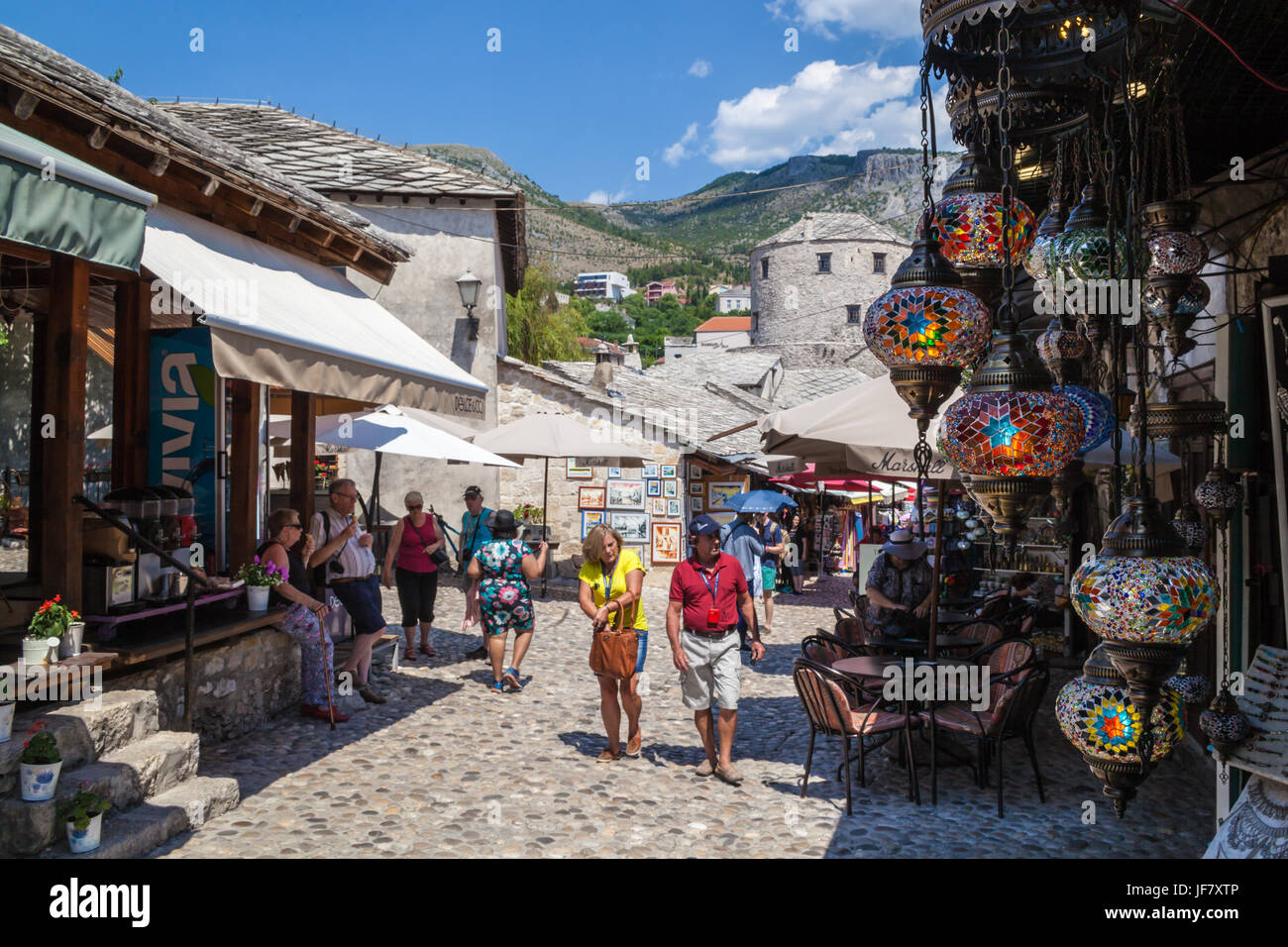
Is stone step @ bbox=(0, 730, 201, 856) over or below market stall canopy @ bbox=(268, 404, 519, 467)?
below

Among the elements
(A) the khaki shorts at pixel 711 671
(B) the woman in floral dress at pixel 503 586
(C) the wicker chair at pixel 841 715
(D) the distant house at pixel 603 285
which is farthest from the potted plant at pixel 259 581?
(D) the distant house at pixel 603 285

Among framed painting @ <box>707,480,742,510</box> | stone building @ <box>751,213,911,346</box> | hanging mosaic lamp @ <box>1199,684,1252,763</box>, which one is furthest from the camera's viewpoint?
stone building @ <box>751,213,911,346</box>

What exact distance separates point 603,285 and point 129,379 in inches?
Answer: 6215

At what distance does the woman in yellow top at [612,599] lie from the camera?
724 cm

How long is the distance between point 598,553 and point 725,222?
131 meters

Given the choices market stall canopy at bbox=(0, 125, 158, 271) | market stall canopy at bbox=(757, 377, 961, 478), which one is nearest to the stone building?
market stall canopy at bbox=(757, 377, 961, 478)

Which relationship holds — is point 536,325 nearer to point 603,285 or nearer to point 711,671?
point 711,671

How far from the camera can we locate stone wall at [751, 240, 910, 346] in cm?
6419

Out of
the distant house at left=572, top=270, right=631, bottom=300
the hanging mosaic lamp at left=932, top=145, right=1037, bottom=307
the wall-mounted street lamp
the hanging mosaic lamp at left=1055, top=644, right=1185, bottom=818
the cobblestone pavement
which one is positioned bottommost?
the cobblestone pavement

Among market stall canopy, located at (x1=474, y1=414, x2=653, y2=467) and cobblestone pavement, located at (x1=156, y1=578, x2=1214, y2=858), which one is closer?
cobblestone pavement, located at (x1=156, y1=578, x2=1214, y2=858)

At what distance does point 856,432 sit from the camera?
7820mm

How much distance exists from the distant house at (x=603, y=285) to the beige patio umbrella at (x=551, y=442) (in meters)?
138

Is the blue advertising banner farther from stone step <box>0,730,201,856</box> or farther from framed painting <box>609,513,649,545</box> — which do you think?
framed painting <box>609,513,649,545</box>

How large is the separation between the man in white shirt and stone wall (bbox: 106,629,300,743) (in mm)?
553
